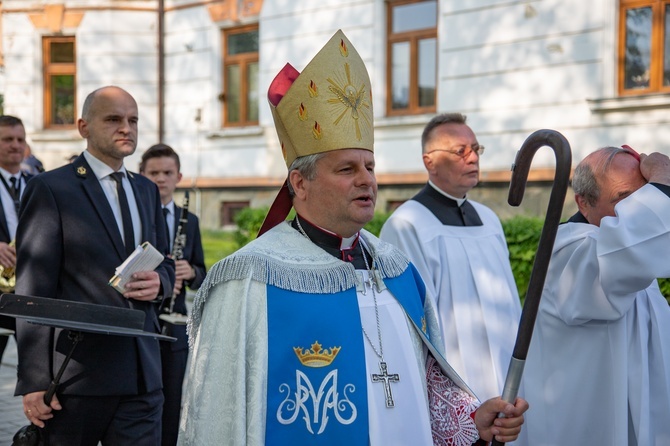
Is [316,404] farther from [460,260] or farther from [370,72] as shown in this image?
[370,72]

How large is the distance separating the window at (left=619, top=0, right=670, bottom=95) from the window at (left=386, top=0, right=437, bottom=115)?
10.7 ft

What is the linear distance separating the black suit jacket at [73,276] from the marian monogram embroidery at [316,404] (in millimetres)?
1451

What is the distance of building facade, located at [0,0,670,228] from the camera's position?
488 inches

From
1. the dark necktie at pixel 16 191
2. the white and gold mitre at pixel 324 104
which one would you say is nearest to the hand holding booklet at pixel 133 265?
the white and gold mitre at pixel 324 104

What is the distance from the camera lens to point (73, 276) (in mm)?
4219

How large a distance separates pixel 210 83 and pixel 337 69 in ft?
48.6

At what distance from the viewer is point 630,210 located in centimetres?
370

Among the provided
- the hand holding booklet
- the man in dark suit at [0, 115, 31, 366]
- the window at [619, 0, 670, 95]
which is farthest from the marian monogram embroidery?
the window at [619, 0, 670, 95]

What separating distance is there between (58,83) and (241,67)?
4.52m

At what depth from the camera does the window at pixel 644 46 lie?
12.1 metres

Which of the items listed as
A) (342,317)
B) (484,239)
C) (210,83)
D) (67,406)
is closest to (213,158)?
(210,83)

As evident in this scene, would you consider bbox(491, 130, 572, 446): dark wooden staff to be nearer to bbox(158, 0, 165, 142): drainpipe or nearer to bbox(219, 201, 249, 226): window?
bbox(219, 201, 249, 226): window

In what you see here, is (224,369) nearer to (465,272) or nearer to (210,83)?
(465,272)

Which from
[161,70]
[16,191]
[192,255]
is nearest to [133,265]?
[192,255]
